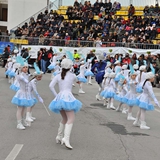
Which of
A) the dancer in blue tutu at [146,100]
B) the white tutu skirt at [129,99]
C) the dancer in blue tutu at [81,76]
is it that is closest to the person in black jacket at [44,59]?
the dancer in blue tutu at [81,76]

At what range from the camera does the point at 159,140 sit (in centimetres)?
851

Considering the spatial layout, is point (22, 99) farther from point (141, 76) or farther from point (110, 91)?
point (110, 91)

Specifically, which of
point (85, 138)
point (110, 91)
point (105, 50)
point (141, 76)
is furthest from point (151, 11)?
point (85, 138)

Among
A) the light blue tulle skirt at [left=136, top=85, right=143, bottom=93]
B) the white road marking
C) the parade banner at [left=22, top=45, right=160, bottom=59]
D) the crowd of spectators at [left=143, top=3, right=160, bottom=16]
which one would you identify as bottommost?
the white road marking

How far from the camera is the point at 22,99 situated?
9.05 meters

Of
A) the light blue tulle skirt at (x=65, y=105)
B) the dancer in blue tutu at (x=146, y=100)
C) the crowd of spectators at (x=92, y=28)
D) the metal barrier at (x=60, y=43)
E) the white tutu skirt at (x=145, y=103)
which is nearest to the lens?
the light blue tulle skirt at (x=65, y=105)

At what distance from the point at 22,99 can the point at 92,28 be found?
21133mm

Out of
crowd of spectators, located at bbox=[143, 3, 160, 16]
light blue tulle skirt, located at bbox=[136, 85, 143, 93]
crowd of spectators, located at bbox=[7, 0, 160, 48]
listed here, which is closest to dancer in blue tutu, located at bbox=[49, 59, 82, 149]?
light blue tulle skirt, located at bbox=[136, 85, 143, 93]

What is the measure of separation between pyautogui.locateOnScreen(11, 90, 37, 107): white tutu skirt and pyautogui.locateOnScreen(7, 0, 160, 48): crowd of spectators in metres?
16.8

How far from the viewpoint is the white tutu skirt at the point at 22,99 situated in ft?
29.5

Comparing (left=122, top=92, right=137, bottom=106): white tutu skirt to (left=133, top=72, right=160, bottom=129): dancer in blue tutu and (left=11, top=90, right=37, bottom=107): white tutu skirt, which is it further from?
(left=11, top=90, right=37, bottom=107): white tutu skirt

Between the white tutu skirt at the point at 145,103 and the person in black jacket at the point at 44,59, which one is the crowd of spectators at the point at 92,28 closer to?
the person in black jacket at the point at 44,59

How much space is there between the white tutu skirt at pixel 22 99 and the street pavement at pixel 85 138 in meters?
0.63

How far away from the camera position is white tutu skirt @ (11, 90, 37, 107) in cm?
898
